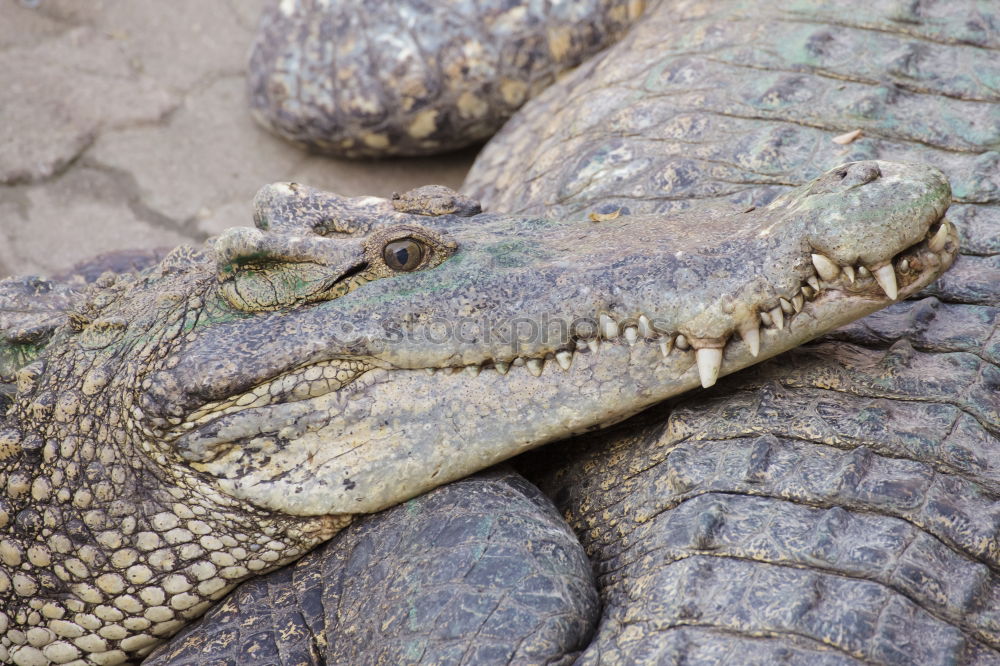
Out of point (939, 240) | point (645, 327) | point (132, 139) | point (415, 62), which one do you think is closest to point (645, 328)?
point (645, 327)

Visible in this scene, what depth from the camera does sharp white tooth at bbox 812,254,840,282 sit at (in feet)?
6.81

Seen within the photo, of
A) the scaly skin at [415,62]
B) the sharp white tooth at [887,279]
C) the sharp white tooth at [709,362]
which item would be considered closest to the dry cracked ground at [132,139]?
the scaly skin at [415,62]

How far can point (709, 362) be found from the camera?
2.16 m

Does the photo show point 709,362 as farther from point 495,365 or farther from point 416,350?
point 416,350

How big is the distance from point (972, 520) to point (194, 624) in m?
1.81

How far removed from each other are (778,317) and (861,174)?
0.34 meters

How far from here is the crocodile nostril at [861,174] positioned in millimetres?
2100

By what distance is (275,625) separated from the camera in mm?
2359

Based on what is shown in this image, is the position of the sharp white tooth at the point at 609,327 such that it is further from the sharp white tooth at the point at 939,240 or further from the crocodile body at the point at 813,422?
the sharp white tooth at the point at 939,240

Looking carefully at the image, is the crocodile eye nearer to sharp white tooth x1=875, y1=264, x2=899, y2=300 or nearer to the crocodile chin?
the crocodile chin

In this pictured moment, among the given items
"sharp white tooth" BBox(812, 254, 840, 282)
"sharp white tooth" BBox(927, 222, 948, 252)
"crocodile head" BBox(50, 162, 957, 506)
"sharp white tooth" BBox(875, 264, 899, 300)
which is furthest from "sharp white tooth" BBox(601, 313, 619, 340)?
"sharp white tooth" BBox(927, 222, 948, 252)

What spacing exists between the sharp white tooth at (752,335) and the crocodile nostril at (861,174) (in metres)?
0.35

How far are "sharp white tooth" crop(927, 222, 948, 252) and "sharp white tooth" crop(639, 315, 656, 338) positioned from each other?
60 centimetres

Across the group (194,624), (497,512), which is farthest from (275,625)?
(497,512)
